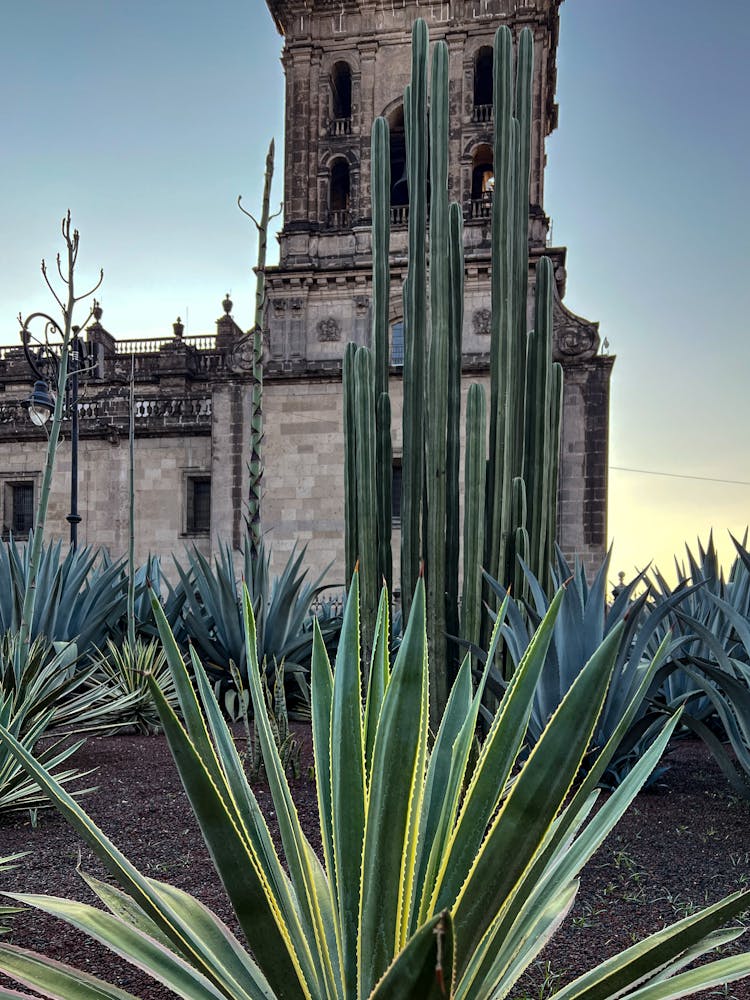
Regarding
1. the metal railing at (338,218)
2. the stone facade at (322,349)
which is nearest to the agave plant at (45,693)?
the stone facade at (322,349)

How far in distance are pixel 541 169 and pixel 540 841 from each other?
20.9 meters

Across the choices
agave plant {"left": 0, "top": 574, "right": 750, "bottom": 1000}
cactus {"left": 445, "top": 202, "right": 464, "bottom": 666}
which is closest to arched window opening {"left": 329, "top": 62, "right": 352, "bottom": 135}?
cactus {"left": 445, "top": 202, "right": 464, "bottom": 666}

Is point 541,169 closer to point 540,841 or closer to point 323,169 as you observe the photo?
point 323,169

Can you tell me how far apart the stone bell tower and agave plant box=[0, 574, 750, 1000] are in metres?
17.2

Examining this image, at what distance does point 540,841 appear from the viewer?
1.23 metres

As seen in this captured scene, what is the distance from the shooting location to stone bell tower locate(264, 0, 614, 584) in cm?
1897

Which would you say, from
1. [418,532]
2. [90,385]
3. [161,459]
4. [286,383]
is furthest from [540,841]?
[90,385]

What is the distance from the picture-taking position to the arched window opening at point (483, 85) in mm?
20203

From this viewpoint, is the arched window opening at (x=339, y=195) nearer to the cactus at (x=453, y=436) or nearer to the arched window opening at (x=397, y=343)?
the arched window opening at (x=397, y=343)

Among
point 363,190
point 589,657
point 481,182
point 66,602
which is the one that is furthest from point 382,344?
point 481,182

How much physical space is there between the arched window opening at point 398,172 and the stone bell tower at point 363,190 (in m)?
0.07

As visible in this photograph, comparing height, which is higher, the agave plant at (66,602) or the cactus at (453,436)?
the cactus at (453,436)

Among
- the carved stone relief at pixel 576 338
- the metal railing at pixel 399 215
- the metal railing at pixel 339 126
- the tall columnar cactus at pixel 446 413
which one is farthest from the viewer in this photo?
the metal railing at pixel 339 126

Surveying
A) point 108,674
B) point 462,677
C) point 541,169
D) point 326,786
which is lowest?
point 108,674
